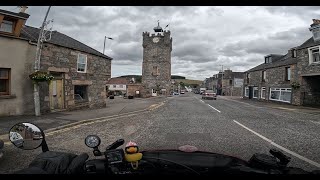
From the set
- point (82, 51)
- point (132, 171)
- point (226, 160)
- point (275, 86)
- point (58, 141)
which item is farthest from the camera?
point (275, 86)

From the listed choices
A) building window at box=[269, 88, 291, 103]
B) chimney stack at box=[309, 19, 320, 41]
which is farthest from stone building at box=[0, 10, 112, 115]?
building window at box=[269, 88, 291, 103]

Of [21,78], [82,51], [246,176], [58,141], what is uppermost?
[82,51]

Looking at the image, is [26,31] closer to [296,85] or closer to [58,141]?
[58,141]

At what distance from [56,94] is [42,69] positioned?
1961 mm

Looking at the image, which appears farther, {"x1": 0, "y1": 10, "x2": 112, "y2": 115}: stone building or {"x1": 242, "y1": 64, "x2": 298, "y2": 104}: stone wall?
{"x1": 242, "y1": 64, "x2": 298, "y2": 104}: stone wall

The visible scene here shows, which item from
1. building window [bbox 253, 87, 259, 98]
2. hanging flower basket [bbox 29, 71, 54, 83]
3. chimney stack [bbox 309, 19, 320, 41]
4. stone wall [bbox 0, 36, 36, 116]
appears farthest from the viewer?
building window [bbox 253, 87, 259, 98]

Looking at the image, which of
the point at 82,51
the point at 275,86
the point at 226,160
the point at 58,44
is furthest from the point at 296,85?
the point at 226,160

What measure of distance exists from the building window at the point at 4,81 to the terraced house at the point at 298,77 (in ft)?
81.7

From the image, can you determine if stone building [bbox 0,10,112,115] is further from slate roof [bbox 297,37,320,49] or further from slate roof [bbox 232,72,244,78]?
slate roof [bbox 232,72,244,78]

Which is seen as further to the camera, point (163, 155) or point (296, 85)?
point (296, 85)

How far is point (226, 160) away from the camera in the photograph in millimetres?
2773

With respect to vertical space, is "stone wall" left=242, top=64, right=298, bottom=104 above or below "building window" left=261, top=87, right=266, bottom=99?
above

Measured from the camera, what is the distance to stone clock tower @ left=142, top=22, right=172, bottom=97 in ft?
201

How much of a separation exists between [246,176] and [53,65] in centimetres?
1418
